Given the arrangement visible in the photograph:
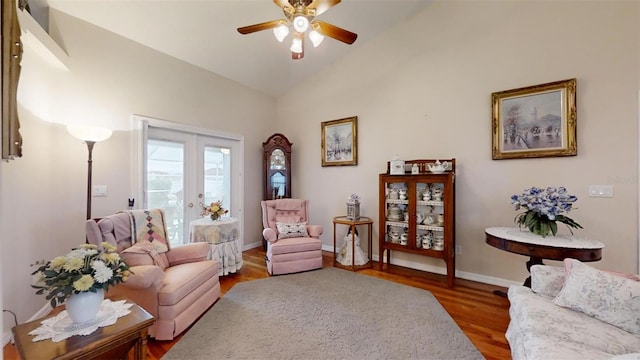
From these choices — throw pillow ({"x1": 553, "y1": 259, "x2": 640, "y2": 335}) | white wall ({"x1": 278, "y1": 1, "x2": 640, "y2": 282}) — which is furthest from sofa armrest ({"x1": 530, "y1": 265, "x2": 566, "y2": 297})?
white wall ({"x1": 278, "y1": 1, "x2": 640, "y2": 282})

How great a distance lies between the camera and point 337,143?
444 cm

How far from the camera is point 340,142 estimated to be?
4402mm

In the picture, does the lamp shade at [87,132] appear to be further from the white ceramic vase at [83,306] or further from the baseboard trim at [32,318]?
the white ceramic vase at [83,306]

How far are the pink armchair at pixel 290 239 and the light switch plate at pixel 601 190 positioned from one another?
308cm

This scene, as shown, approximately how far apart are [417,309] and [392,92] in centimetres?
293

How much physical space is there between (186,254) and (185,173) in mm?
1596

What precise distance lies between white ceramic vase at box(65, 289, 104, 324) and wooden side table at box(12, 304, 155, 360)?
3.5 inches

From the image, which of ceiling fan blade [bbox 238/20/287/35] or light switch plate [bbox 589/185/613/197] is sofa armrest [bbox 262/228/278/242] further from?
light switch plate [bbox 589/185/613/197]

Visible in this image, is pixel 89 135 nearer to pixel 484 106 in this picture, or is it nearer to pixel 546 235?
pixel 484 106

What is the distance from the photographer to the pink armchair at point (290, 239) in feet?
11.2

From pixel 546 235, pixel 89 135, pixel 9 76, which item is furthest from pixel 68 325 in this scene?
pixel 546 235

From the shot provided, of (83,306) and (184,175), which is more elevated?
(184,175)

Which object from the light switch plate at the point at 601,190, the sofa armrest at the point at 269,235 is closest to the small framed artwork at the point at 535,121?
the light switch plate at the point at 601,190

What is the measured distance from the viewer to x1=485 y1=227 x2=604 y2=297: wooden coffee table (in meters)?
2.10
